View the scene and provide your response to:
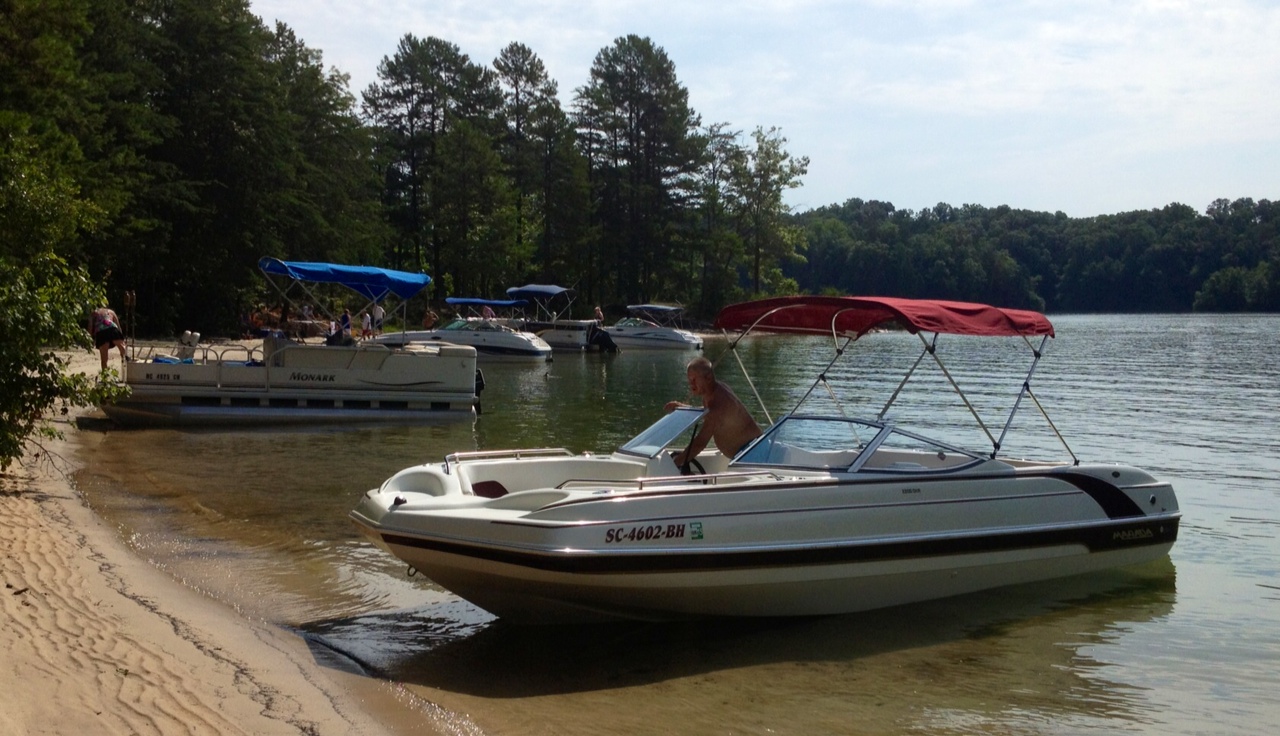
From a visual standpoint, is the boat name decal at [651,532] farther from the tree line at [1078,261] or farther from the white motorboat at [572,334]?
the tree line at [1078,261]

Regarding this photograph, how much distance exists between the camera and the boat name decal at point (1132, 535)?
10242 millimetres

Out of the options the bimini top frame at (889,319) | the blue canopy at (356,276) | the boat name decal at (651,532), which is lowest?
the boat name decal at (651,532)

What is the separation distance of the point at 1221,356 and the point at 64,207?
48521 mm

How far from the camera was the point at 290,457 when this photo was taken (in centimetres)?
1750

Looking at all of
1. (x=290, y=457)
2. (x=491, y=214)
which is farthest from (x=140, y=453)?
(x=491, y=214)

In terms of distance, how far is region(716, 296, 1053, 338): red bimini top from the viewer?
953cm

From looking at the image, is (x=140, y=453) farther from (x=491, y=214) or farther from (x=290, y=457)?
(x=491, y=214)

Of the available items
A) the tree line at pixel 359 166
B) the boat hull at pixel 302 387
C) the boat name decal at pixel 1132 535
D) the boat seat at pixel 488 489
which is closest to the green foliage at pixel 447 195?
the tree line at pixel 359 166

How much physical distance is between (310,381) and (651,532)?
52.8ft

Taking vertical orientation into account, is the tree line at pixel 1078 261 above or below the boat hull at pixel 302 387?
above

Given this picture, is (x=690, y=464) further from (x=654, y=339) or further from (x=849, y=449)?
(x=654, y=339)

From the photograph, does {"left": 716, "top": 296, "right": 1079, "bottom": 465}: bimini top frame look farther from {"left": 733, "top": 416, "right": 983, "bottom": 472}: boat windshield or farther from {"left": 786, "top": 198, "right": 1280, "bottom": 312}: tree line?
{"left": 786, "top": 198, "right": 1280, "bottom": 312}: tree line

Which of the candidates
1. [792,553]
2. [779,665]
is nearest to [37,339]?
[792,553]

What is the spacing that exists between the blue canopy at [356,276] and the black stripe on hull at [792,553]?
49.6 ft
